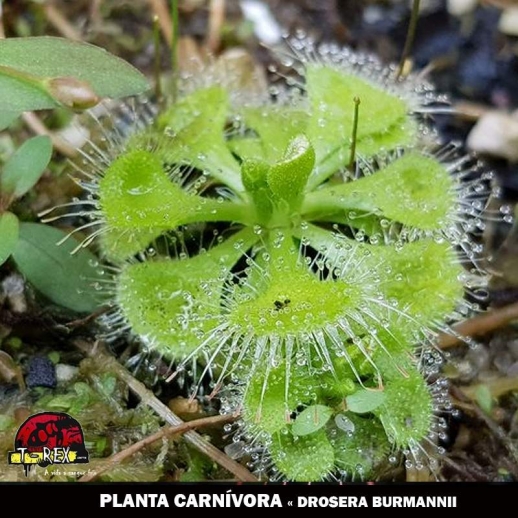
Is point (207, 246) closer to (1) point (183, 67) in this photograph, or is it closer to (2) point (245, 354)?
(2) point (245, 354)

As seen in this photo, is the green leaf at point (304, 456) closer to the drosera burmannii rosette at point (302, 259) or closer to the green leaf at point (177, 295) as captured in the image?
the drosera burmannii rosette at point (302, 259)

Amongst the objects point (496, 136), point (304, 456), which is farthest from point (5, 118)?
point (496, 136)

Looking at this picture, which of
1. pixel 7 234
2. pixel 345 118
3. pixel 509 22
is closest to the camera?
pixel 7 234

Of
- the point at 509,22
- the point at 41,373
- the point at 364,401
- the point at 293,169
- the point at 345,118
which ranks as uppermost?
the point at 509,22

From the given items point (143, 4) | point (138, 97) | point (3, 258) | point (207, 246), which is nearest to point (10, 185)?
point (3, 258)

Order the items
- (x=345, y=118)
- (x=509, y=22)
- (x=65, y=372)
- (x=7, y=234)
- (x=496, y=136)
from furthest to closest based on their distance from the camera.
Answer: (x=509, y=22), (x=496, y=136), (x=345, y=118), (x=65, y=372), (x=7, y=234)

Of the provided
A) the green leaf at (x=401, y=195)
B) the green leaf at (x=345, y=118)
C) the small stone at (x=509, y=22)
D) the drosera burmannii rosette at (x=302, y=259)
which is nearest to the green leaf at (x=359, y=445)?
the drosera burmannii rosette at (x=302, y=259)

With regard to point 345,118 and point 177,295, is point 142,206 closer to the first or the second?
point 177,295
